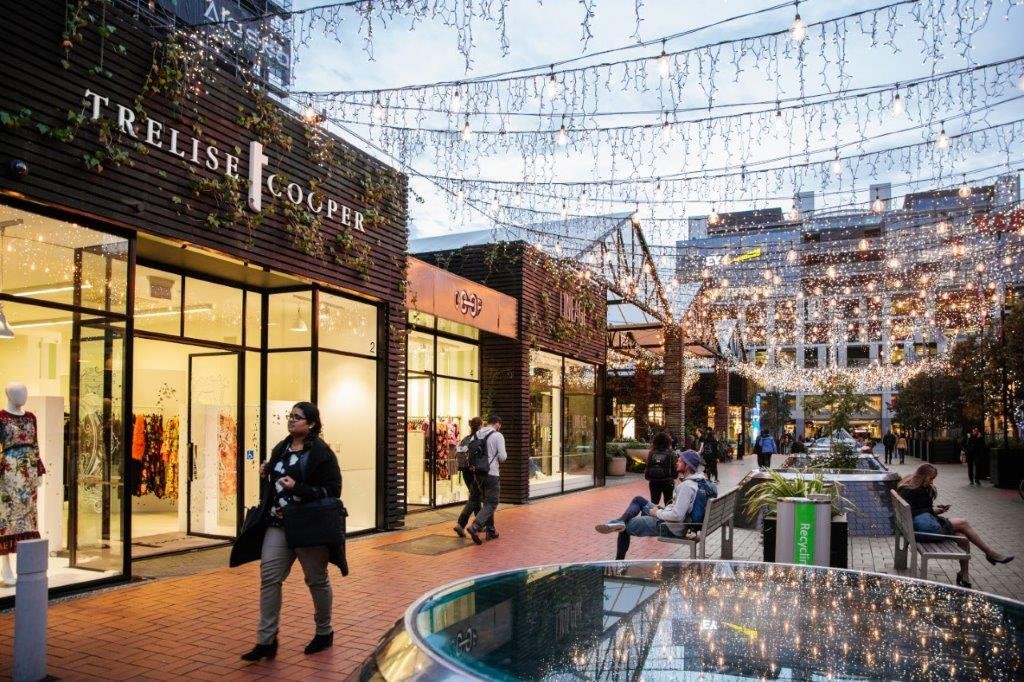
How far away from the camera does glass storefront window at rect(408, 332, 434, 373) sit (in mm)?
14211

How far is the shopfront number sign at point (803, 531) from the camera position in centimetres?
775

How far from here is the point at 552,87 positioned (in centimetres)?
781

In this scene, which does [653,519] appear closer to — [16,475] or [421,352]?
[16,475]

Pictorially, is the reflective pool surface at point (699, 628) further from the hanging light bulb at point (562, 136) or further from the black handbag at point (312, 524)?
the hanging light bulb at point (562, 136)

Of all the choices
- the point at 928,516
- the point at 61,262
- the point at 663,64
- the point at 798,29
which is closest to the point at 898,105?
the point at 798,29

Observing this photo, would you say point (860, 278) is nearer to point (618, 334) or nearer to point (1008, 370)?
point (1008, 370)

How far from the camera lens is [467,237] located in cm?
1797

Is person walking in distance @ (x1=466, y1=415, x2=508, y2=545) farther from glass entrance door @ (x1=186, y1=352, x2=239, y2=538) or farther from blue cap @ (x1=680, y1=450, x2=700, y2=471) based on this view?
glass entrance door @ (x1=186, y1=352, x2=239, y2=538)

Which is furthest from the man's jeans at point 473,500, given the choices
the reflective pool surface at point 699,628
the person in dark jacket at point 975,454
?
the person in dark jacket at point 975,454

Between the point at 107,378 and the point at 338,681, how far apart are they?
417 cm

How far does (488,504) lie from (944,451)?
32942 millimetres

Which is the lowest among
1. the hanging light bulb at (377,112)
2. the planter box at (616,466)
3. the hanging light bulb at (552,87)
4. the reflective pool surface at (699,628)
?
the planter box at (616,466)

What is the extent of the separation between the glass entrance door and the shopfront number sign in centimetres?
685

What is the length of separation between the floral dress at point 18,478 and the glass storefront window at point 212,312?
3.33 meters
